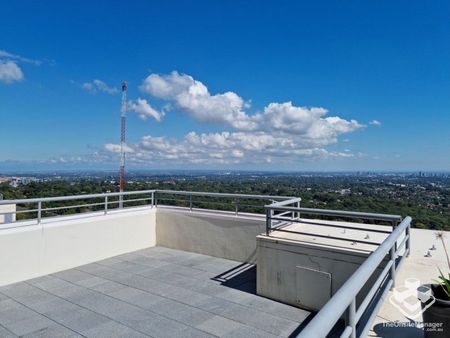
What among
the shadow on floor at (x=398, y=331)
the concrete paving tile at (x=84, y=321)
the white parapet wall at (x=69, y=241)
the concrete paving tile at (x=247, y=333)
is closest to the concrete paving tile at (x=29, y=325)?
the concrete paving tile at (x=84, y=321)

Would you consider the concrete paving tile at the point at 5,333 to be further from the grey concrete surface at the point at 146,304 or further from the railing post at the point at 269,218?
the railing post at the point at 269,218

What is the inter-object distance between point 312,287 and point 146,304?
277cm

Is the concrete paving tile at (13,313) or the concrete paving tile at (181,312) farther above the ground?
the concrete paving tile at (181,312)

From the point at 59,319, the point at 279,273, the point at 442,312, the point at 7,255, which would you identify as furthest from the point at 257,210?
the point at 442,312

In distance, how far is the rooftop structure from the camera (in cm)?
469

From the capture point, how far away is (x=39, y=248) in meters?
6.96

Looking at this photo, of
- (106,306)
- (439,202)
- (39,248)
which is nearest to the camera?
(106,306)

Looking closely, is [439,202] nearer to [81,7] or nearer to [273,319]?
[273,319]

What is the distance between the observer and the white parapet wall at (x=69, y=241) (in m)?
6.55

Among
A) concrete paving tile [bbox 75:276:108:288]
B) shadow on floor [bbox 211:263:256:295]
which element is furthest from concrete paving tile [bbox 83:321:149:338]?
shadow on floor [bbox 211:263:256:295]

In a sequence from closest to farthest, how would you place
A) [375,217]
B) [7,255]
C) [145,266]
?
[375,217] < [7,255] < [145,266]

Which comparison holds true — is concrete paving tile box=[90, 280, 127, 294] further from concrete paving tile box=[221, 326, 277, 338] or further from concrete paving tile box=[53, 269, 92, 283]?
concrete paving tile box=[221, 326, 277, 338]

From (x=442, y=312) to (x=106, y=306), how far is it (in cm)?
485

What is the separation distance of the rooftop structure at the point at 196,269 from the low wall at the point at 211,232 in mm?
27
